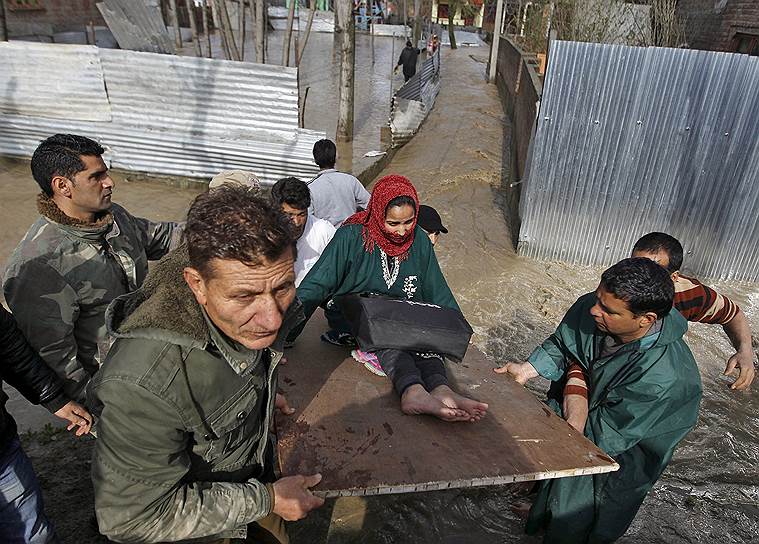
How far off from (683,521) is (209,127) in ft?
23.9

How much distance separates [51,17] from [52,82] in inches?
394

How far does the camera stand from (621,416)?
2.13 metres

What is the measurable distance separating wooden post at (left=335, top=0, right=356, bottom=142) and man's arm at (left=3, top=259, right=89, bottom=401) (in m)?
7.61

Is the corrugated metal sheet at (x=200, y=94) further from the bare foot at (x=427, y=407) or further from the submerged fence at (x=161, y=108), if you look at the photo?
the bare foot at (x=427, y=407)

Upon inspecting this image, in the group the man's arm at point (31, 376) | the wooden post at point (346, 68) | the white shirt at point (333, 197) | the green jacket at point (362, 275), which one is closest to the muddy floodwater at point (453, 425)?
the man's arm at point (31, 376)

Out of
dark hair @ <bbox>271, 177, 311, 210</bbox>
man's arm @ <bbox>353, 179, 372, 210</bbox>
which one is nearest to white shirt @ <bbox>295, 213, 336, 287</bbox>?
dark hair @ <bbox>271, 177, 311, 210</bbox>

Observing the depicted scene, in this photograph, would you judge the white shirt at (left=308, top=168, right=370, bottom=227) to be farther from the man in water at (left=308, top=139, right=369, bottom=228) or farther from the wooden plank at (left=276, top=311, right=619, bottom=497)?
the wooden plank at (left=276, top=311, right=619, bottom=497)

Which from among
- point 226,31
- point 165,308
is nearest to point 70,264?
point 165,308

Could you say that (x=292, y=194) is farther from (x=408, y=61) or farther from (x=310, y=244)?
(x=408, y=61)

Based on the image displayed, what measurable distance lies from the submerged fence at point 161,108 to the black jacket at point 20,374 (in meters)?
5.55

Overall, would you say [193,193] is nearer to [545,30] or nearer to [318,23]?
[545,30]

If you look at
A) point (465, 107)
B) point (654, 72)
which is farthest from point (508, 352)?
point (465, 107)

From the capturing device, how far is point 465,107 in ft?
46.0

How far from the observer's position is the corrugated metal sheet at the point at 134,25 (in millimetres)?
8156
